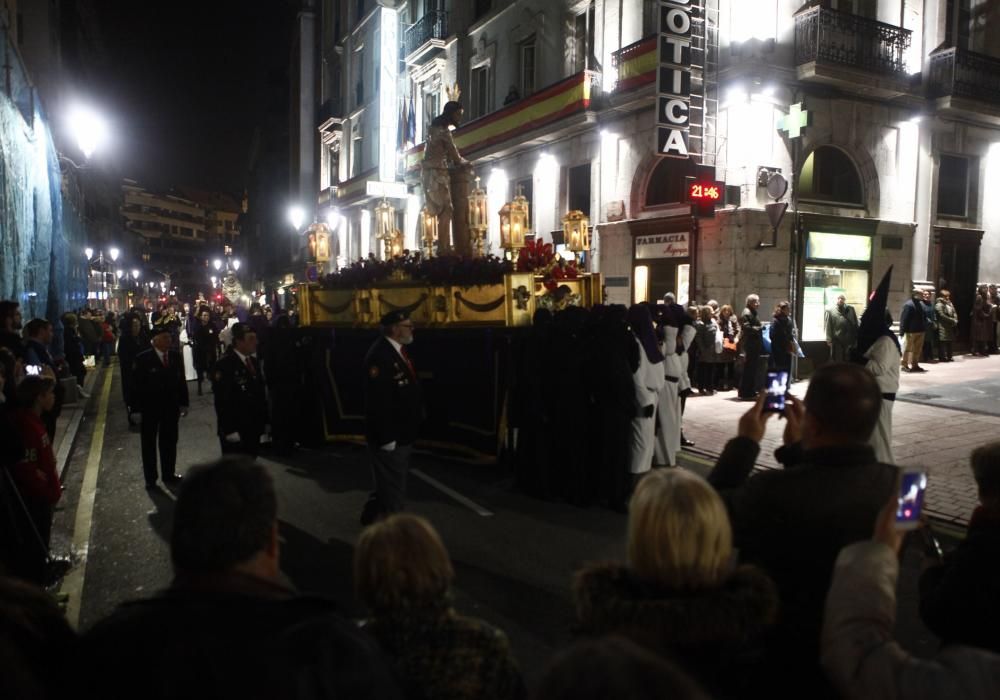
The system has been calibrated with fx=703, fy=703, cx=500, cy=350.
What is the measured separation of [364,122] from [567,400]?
30161mm

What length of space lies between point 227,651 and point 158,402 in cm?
710

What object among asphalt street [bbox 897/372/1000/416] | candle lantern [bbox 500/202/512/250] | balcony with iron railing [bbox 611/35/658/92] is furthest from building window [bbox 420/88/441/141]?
asphalt street [bbox 897/372/1000/416]

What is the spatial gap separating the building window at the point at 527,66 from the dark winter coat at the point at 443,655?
21.9 m

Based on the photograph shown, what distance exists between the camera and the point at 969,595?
2.08 m

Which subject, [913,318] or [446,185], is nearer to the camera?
[446,185]

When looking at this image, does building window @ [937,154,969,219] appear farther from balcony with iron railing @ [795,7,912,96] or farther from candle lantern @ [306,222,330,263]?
candle lantern @ [306,222,330,263]

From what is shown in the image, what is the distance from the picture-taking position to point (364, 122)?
1328 inches

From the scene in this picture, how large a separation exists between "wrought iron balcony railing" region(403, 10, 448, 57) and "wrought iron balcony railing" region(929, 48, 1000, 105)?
1590 centimetres

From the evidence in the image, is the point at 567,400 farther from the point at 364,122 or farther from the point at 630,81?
the point at 364,122

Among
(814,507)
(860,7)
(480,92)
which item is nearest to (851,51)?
(860,7)

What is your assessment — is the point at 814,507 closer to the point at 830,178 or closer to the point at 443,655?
the point at 443,655

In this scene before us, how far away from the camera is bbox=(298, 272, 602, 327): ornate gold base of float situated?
27.3ft

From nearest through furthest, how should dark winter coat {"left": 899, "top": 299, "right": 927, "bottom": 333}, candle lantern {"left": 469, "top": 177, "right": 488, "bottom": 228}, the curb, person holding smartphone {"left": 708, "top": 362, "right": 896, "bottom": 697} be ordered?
person holding smartphone {"left": 708, "top": 362, "right": 896, "bottom": 697} < the curb < candle lantern {"left": 469, "top": 177, "right": 488, "bottom": 228} < dark winter coat {"left": 899, "top": 299, "right": 927, "bottom": 333}

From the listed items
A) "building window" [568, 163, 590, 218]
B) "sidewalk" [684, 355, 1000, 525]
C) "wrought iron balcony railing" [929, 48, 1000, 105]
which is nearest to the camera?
"sidewalk" [684, 355, 1000, 525]
